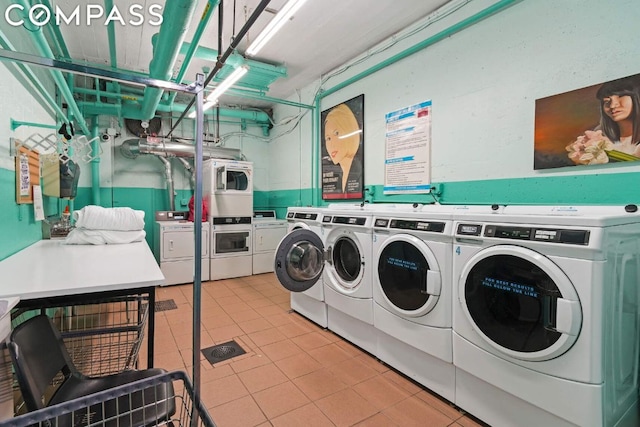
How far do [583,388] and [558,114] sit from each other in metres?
1.71

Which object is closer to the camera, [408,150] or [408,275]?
[408,275]

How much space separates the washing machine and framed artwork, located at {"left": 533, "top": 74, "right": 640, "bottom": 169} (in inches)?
15.1

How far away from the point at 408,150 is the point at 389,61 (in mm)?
1030

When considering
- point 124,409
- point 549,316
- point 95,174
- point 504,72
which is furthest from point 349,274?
point 95,174

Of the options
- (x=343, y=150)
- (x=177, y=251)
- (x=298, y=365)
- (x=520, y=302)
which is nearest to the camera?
(x=520, y=302)

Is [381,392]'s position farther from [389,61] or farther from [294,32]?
[294,32]

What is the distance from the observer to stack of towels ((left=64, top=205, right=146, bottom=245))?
2.47 m

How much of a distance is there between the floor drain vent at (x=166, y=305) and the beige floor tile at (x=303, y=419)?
2.33m

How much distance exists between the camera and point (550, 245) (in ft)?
4.60

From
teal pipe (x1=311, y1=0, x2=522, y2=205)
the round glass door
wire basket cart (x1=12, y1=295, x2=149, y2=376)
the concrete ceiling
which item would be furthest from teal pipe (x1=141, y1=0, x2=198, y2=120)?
teal pipe (x1=311, y1=0, x2=522, y2=205)

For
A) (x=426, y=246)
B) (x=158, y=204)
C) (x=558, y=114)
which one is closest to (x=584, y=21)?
(x=558, y=114)

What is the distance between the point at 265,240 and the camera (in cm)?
524

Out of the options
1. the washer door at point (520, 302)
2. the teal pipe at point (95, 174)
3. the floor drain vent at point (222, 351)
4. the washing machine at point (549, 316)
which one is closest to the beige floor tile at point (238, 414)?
the floor drain vent at point (222, 351)

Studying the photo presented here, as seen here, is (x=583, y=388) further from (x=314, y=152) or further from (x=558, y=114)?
(x=314, y=152)
